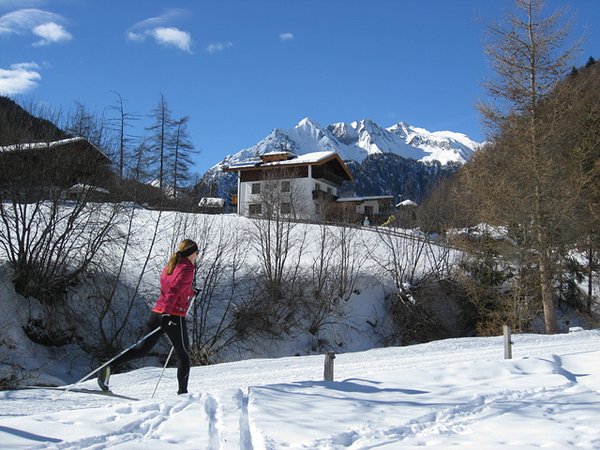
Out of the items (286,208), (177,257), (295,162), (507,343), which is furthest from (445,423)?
(295,162)

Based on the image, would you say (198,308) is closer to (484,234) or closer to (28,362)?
(28,362)

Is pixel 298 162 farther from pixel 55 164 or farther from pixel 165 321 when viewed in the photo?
pixel 165 321

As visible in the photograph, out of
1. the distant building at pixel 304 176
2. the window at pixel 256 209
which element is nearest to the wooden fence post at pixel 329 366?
the window at pixel 256 209

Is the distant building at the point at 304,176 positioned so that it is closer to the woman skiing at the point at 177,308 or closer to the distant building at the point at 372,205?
the distant building at the point at 372,205

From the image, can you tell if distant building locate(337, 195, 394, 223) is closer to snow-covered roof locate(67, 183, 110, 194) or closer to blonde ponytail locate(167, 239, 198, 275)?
snow-covered roof locate(67, 183, 110, 194)

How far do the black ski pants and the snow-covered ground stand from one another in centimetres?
58

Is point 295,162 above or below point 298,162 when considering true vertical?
above

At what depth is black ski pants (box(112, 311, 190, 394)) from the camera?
6.60 meters

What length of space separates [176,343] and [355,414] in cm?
253

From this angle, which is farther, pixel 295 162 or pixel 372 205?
pixel 372 205

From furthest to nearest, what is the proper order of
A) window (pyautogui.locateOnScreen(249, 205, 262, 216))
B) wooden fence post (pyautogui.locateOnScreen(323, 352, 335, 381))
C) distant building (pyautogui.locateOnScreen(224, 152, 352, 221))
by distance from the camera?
Result: distant building (pyautogui.locateOnScreen(224, 152, 352, 221)) < window (pyautogui.locateOnScreen(249, 205, 262, 216)) < wooden fence post (pyautogui.locateOnScreen(323, 352, 335, 381))

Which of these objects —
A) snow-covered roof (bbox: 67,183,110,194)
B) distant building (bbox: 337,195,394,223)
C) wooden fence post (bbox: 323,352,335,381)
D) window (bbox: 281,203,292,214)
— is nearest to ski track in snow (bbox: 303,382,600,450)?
wooden fence post (bbox: 323,352,335,381)

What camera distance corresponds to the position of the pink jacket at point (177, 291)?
6598 mm

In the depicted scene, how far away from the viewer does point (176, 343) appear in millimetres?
6598
